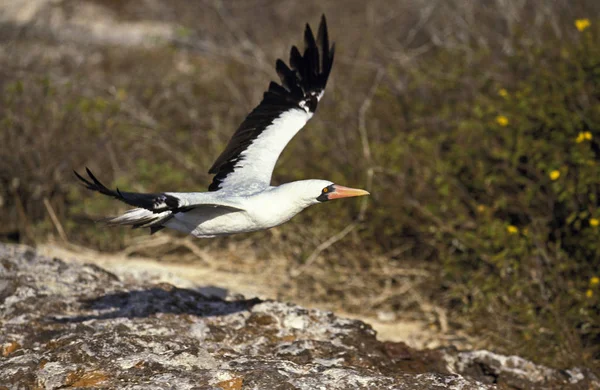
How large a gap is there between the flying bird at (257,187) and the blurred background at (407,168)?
4.59 ft

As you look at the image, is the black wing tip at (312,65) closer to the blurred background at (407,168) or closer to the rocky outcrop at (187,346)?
the blurred background at (407,168)

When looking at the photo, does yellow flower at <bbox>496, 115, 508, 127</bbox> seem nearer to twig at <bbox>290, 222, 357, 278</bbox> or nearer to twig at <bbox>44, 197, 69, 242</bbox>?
twig at <bbox>290, 222, 357, 278</bbox>

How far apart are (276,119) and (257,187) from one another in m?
0.73

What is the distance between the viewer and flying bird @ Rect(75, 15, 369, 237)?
4152 mm

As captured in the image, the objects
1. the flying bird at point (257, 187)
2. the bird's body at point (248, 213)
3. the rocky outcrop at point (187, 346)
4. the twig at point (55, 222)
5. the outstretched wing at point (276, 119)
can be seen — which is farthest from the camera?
the twig at point (55, 222)

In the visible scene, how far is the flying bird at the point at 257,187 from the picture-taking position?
4152 mm

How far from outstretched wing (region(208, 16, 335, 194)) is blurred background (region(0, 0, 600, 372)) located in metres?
1.36

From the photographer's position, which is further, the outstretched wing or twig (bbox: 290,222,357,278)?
twig (bbox: 290,222,357,278)

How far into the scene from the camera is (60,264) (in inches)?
201

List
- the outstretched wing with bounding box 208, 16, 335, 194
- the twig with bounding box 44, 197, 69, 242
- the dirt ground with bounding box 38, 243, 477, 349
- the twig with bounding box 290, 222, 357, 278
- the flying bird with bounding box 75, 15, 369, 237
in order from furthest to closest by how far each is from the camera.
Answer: the twig with bounding box 44, 197, 69, 242 < the twig with bounding box 290, 222, 357, 278 < the dirt ground with bounding box 38, 243, 477, 349 < the outstretched wing with bounding box 208, 16, 335, 194 < the flying bird with bounding box 75, 15, 369, 237

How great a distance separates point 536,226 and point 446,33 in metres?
3.09

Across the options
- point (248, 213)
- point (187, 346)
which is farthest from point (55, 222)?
point (187, 346)

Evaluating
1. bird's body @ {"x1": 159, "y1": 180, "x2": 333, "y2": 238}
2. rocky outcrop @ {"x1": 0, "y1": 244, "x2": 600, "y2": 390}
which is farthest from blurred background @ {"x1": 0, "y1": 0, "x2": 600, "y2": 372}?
bird's body @ {"x1": 159, "y1": 180, "x2": 333, "y2": 238}

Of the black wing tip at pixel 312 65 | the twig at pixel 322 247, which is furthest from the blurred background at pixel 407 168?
the black wing tip at pixel 312 65
